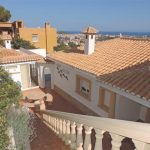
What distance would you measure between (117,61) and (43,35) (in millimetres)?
35028

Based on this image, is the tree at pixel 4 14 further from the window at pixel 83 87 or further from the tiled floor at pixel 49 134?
the window at pixel 83 87

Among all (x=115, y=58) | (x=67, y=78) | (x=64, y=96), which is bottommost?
(x=64, y=96)

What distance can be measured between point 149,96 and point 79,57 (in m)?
8.30

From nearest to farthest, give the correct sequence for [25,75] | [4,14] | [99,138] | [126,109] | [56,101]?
[99,138] < [126,109] < [56,101] < [25,75] < [4,14]

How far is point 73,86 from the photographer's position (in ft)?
50.0

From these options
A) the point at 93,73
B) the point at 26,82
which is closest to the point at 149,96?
the point at 93,73

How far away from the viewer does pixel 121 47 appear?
15.3 meters

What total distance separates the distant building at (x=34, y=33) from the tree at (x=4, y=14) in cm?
284

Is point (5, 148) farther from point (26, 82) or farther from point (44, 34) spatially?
point (44, 34)

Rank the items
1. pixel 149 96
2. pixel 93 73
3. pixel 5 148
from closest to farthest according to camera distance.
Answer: pixel 5 148, pixel 149 96, pixel 93 73

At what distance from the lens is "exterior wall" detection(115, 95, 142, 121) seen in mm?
10820

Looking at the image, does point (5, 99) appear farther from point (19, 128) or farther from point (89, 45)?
point (89, 45)

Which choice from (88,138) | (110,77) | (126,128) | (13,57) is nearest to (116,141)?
(126,128)

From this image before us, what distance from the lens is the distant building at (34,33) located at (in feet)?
144
